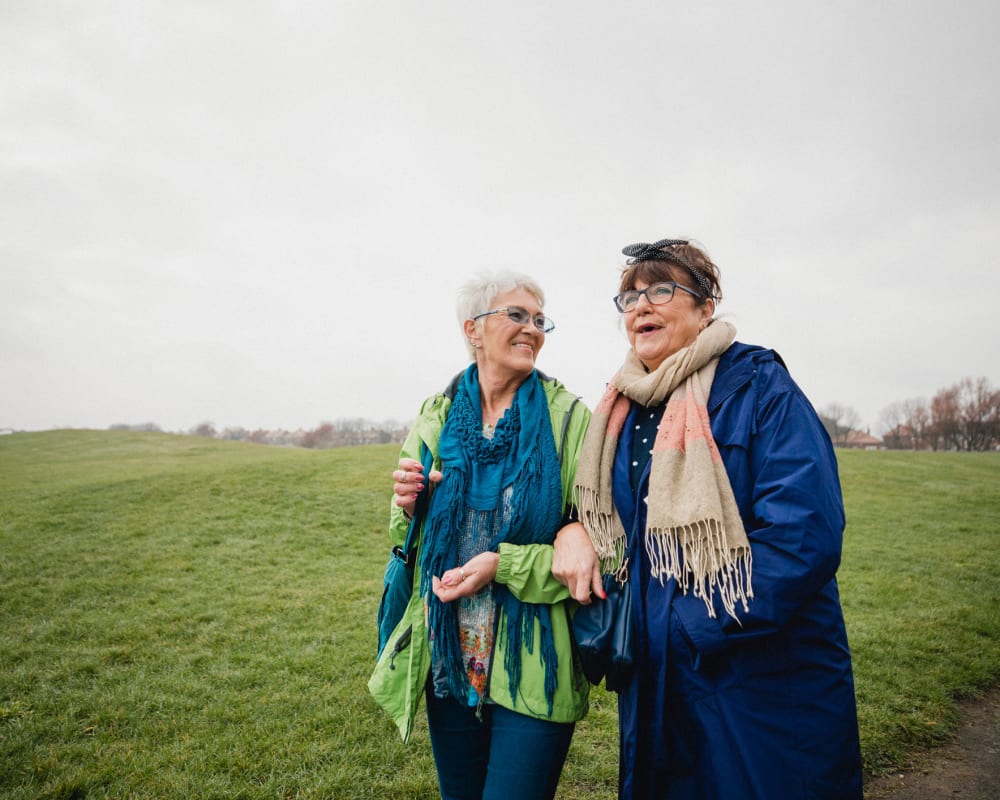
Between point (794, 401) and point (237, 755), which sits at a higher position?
point (794, 401)

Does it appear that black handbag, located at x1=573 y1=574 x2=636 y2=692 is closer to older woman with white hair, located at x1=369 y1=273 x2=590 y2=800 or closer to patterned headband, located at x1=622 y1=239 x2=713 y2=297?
older woman with white hair, located at x1=369 y1=273 x2=590 y2=800

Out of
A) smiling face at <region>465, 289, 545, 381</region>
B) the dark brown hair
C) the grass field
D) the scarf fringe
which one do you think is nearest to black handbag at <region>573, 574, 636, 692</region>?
the scarf fringe

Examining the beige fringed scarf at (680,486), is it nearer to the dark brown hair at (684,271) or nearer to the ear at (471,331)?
the dark brown hair at (684,271)

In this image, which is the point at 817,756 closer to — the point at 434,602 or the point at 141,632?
the point at 434,602

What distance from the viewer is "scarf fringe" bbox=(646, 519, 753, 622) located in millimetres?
1762

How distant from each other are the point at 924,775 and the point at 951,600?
4990 mm

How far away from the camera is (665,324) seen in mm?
2266

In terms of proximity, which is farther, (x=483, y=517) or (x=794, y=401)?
(x=483, y=517)

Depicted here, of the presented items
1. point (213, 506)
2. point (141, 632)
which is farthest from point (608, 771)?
point (213, 506)

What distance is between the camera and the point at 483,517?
7.89 ft

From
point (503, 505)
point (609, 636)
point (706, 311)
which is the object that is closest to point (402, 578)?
point (503, 505)

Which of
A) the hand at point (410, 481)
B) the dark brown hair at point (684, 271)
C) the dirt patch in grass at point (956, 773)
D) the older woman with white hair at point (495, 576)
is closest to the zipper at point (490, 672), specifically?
the older woman with white hair at point (495, 576)

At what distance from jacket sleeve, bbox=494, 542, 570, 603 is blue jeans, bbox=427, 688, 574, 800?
0.50m

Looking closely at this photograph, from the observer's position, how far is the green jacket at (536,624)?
2162mm
